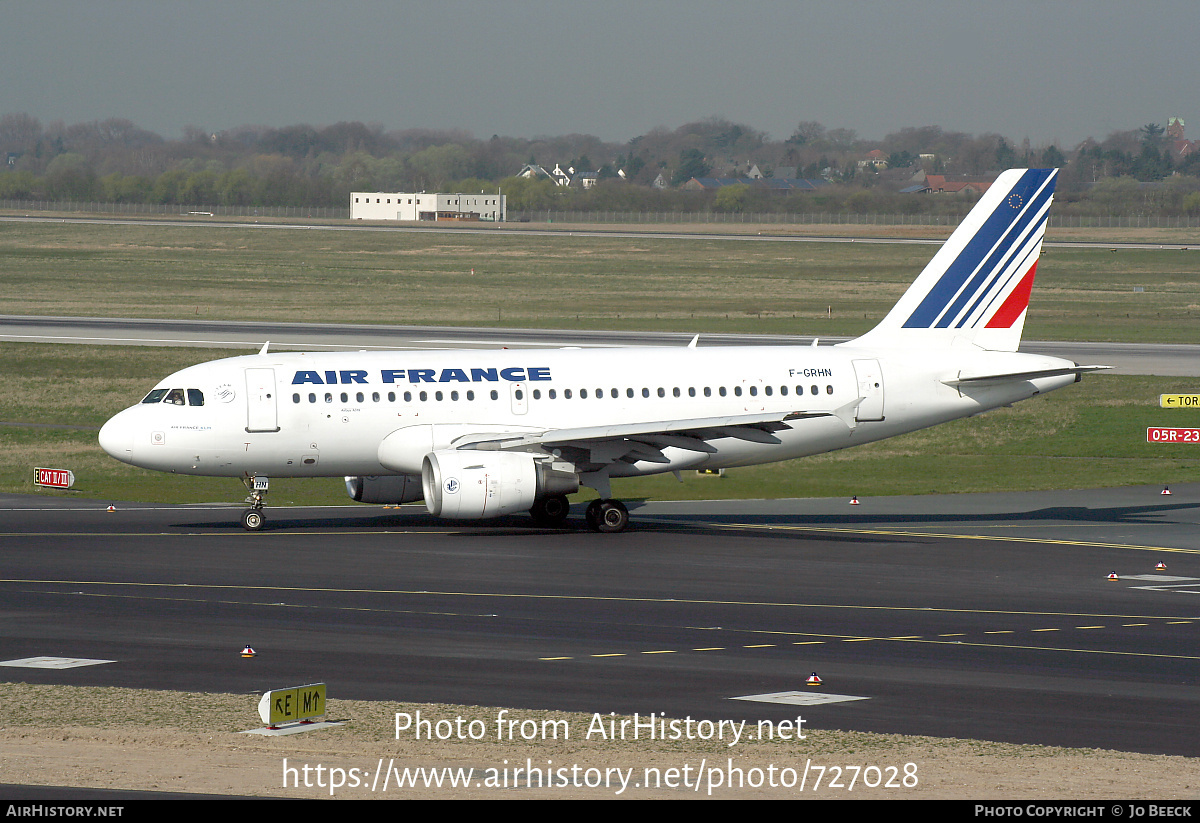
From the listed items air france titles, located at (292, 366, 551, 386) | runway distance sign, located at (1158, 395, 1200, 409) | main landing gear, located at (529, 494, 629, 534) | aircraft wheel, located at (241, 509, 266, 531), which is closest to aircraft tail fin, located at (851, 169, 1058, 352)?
main landing gear, located at (529, 494, 629, 534)

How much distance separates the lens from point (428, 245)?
582 ft

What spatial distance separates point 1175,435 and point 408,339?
42.9 metres

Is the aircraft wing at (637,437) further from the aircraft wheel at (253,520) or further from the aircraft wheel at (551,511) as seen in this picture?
the aircraft wheel at (253,520)

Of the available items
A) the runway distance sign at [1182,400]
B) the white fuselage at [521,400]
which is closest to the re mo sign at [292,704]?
the white fuselage at [521,400]

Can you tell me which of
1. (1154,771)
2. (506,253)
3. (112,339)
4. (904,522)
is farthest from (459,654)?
(506,253)

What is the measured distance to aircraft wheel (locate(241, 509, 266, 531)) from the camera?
1545 inches

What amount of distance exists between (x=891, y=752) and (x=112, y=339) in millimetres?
71715

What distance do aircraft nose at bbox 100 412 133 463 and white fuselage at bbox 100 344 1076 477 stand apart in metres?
0.04

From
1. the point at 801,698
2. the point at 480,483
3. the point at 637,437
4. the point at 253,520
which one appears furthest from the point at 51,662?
the point at 637,437

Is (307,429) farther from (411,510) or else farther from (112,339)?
(112,339)

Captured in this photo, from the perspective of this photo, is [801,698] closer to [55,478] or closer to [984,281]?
[984,281]

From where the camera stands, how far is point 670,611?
29.0 meters

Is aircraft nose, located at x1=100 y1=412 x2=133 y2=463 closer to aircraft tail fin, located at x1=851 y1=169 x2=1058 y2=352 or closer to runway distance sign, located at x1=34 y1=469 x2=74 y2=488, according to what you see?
runway distance sign, located at x1=34 y1=469 x2=74 y2=488

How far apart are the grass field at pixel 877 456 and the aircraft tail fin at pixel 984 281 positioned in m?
7.33
